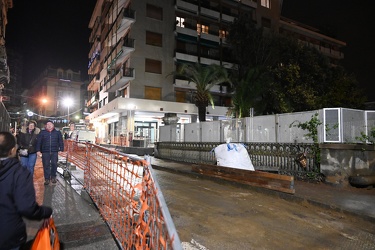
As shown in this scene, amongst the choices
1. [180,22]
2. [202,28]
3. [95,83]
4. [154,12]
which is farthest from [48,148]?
[95,83]

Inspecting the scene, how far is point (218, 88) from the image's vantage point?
3428cm

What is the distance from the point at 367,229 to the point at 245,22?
27.5 meters

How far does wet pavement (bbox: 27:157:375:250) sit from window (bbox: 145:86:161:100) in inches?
889

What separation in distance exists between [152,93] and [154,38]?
22.8ft

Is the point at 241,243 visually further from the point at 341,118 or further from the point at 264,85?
the point at 264,85

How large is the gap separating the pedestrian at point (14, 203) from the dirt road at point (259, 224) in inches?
90.2

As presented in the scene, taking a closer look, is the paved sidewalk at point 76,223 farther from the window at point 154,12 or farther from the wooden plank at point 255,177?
the window at point 154,12

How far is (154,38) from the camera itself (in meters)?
30.8

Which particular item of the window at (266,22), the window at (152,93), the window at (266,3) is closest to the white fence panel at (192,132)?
the window at (152,93)

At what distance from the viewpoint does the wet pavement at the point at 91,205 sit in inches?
145

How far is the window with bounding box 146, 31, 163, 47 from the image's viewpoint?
30359 mm

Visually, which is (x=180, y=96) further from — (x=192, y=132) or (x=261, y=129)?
(x=261, y=129)

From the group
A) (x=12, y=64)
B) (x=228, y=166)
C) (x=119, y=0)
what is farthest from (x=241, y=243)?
(x=12, y=64)

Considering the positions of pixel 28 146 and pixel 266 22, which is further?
pixel 266 22
